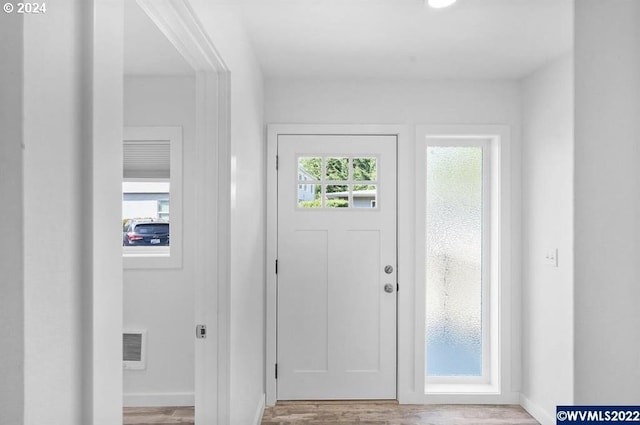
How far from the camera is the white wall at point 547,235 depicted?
2756 millimetres

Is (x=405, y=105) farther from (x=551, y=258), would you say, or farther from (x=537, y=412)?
(x=537, y=412)

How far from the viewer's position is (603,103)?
2.95 feet

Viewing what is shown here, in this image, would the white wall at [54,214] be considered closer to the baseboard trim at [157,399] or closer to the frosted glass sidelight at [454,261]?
the baseboard trim at [157,399]

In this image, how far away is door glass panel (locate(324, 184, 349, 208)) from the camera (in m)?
3.41

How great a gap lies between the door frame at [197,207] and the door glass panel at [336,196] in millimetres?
1504

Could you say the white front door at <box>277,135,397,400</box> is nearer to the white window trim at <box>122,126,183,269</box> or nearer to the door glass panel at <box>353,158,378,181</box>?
the door glass panel at <box>353,158,378,181</box>

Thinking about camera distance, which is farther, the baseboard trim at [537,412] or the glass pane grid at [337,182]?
the glass pane grid at [337,182]

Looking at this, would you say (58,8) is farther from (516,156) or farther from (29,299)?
(516,156)

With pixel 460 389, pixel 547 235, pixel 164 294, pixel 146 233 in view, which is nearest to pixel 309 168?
pixel 146 233

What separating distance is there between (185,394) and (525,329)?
8.43 feet

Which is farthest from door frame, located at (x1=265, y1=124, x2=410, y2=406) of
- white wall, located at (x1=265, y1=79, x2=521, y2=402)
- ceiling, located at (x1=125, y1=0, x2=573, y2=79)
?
ceiling, located at (x1=125, y1=0, x2=573, y2=79)
